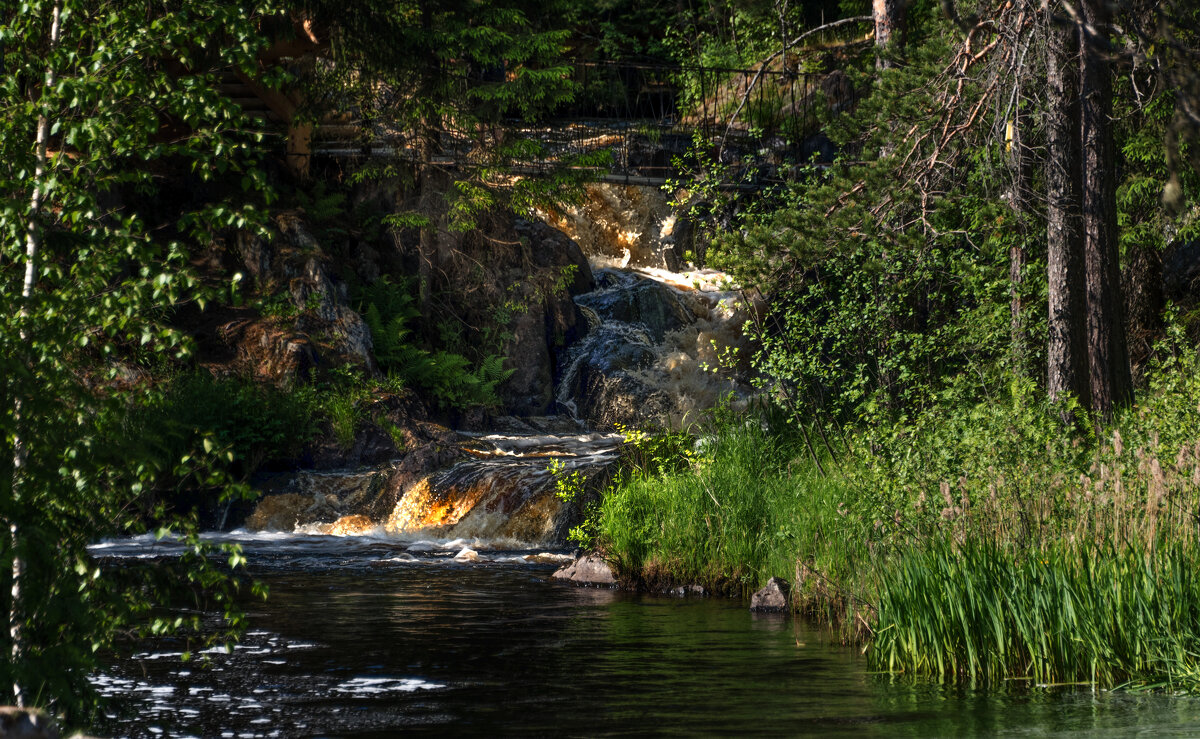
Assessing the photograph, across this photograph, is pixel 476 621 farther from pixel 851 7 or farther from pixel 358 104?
pixel 851 7

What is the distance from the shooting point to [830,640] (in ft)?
25.3

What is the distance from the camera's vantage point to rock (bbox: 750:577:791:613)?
885 centimetres

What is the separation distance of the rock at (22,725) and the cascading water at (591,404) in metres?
7.80

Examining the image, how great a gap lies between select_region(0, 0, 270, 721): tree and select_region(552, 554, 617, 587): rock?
5.99 metres

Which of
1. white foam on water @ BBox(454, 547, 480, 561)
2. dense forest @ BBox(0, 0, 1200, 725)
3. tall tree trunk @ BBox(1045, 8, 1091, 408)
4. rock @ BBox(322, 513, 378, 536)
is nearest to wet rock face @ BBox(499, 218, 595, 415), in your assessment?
dense forest @ BBox(0, 0, 1200, 725)

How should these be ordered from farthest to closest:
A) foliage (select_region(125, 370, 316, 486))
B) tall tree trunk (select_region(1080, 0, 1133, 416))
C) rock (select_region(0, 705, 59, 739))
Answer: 1. foliage (select_region(125, 370, 316, 486))
2. tall tree trunk (select_region(1080, 0, 1133, 416))
3. rock (select_region(0, 705, 59, 739))

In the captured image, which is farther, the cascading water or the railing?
the railing

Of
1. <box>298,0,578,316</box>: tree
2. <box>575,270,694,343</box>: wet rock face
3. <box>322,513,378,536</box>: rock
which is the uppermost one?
<box>298,0,578,316</box>: tree

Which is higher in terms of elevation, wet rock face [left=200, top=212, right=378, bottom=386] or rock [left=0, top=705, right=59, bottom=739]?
wet rock face [left=200, top=212, right=378, bottom=386]

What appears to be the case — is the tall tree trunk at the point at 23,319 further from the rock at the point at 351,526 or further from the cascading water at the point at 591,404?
the rock at the point at 351,526

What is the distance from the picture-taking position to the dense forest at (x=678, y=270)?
14.3 ft

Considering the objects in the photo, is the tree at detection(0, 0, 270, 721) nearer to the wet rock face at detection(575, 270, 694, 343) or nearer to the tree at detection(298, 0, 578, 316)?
the tree at detection(298, 0, 578, 316)

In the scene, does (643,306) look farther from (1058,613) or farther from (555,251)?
(1058,613)

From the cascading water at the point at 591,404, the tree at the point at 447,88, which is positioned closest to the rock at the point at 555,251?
the cascading water at the point at 591,404
